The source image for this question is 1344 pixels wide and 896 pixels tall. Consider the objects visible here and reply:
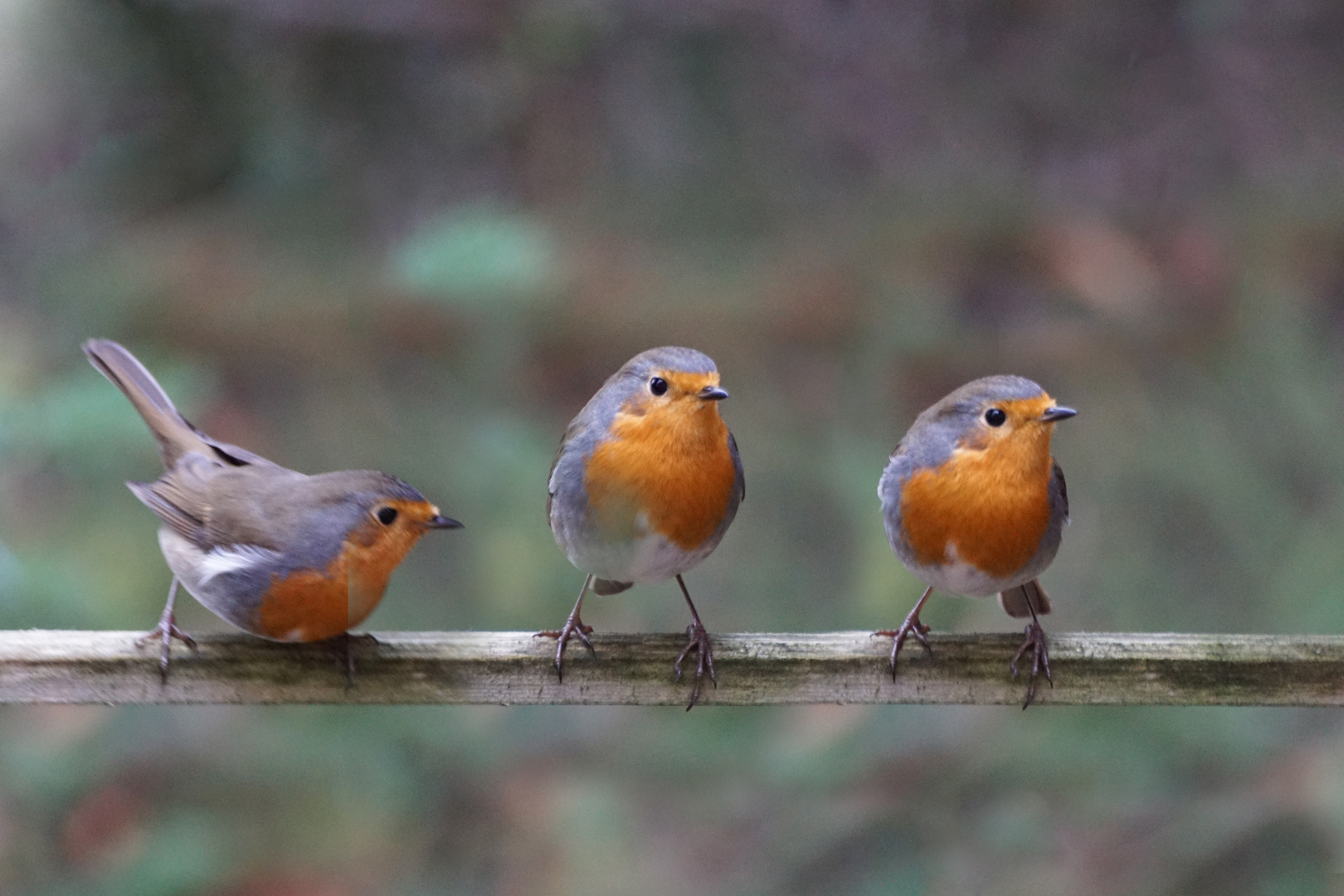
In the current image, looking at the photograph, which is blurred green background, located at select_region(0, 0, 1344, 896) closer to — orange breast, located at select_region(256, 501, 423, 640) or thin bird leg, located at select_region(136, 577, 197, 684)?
thin bird leg, located at select_region(136, 577, 197, 684)

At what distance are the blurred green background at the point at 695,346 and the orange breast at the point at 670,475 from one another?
1654 mm

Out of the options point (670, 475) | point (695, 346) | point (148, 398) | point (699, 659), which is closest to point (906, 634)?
point (699, 659)

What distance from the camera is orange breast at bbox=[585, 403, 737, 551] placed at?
7.80 ft

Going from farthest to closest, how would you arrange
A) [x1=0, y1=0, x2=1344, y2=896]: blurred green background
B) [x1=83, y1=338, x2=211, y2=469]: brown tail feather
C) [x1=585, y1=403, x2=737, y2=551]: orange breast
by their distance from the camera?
[x1=0, y1=0, x2=1344, y2=896]: blurred green background → [x1=83, y1=338, x2=211, y2=469]: brown tail feather → [x1=585, y1=403, x2=737, y2=551]: orange breast

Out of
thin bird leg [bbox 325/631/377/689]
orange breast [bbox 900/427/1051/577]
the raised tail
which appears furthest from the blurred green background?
orange breast [bbox 900/427/1051/577]

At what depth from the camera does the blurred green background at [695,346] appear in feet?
13.2

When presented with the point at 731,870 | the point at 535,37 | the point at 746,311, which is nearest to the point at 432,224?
the point at 535,37

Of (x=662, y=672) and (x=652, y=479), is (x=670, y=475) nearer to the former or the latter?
(x=652, y=479)

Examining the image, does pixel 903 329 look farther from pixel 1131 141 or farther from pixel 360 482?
pixel 360 482

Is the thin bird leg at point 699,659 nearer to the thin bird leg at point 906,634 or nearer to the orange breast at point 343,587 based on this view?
the thin bird leg at point 906,634

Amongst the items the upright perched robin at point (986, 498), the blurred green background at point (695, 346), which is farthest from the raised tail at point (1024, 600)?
the blurred green background at point (695, 346)

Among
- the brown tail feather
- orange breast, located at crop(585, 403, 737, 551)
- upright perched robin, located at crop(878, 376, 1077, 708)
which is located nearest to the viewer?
orange breast, located at crop(585, 403, 737, 551)

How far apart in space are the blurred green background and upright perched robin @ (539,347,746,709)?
154 cm

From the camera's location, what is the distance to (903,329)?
537 cm
